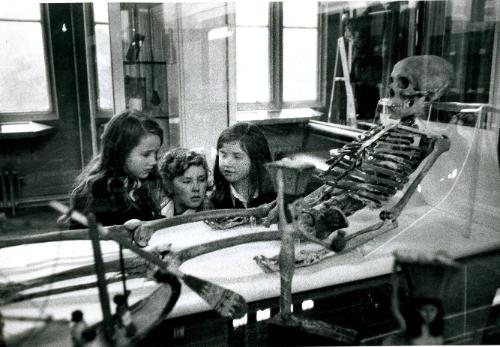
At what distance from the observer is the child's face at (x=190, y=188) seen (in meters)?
1.29

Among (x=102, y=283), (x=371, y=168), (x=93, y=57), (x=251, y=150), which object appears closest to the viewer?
(x=102, y=283)

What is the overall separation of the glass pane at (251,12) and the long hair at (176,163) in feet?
1.09

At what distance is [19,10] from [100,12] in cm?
16

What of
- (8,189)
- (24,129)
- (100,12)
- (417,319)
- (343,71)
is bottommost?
(417,319)

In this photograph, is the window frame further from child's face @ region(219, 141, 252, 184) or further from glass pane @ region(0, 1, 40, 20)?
child's face @ region(219, 141, 252, 184)

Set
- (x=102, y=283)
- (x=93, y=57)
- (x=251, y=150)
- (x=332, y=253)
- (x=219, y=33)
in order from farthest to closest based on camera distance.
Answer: (x=332, y=253) → (x=251, y=150) → (x=219, y=33) → (x=93, y=57) → (x=102, y=283)

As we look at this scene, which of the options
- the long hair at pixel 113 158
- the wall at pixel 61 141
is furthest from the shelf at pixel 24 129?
the long hair at pixel 113 158

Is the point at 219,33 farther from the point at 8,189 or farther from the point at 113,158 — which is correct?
the point at 8,189

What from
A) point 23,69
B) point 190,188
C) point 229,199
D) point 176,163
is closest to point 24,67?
point 23,69

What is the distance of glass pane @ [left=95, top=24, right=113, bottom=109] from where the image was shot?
107 centimetres

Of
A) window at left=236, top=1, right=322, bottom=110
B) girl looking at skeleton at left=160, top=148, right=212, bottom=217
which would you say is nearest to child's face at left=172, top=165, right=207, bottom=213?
girl looking at skeleton at left=160, top=148, right=212, bottom=217

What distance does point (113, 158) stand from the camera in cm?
111

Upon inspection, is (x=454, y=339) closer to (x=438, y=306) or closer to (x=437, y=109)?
(x=438, y=306)

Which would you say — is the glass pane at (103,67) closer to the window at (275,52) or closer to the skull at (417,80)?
the window at (275,52)
